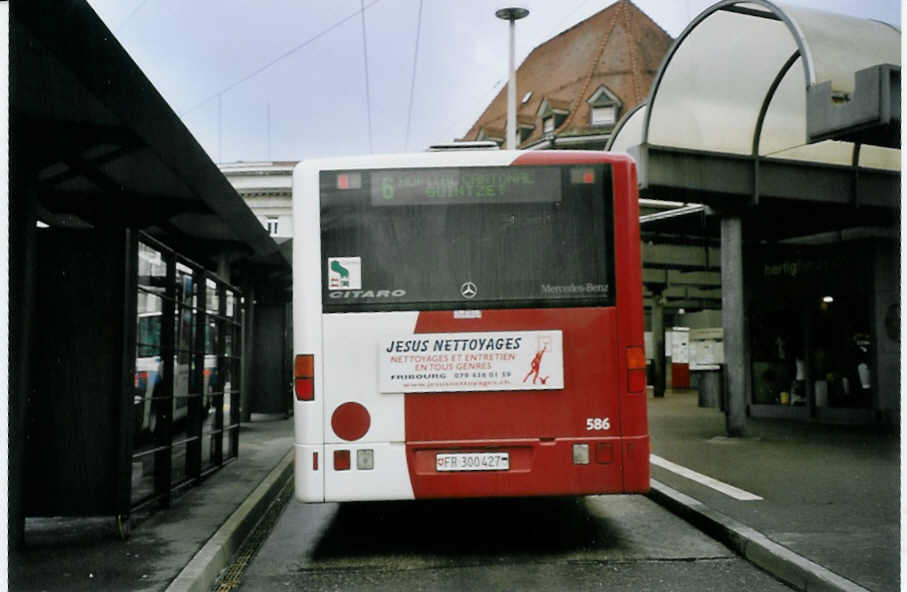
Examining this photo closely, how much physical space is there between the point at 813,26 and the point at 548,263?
23.6ft

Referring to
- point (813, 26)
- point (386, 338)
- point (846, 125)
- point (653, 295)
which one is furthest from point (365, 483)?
point (653, 295)

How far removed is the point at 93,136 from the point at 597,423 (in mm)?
4058

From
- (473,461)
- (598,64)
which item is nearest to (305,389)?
(473,461)

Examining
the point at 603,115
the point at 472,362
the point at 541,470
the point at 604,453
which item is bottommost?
the point at 541,470

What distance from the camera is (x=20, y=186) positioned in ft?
23.7

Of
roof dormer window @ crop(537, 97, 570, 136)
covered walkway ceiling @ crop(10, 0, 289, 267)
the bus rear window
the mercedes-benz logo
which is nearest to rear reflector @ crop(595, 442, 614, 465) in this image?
the bus rear window

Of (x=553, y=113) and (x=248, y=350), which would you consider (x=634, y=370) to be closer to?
(x=248, y=350)

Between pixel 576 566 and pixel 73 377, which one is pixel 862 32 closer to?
pixel 576 566

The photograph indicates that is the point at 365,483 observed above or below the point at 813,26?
below

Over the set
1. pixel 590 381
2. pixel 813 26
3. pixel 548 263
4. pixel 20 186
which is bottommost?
pixel 590 381

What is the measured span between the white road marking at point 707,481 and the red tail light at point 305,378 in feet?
13.4

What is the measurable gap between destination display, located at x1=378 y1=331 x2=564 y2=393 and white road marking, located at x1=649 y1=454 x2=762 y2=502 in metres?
2.86

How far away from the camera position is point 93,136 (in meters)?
7.43

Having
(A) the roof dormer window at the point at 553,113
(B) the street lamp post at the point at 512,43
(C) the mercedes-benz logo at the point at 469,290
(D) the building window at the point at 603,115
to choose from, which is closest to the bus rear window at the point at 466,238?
(C) the mercedes-benz logo at the point at 469,290
